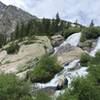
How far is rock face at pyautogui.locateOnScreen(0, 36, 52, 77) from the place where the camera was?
89688 mm

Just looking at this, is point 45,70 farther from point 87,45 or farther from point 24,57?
point 87,45

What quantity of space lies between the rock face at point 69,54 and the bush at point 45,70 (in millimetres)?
4021

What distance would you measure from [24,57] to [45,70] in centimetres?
1542

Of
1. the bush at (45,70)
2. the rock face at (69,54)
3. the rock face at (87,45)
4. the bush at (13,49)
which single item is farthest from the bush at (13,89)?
the bush at (13,49)

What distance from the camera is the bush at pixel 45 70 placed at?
79.9m

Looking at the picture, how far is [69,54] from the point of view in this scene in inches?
3521

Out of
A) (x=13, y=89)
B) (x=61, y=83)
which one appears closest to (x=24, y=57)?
(x=61, y=83)

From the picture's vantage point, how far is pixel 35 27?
447ft

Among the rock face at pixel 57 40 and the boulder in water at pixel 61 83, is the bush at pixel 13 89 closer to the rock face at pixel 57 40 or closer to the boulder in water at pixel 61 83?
the boulder in water at pixel 61 83

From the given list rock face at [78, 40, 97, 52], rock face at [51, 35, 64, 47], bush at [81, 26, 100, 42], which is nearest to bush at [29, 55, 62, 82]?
rock face at [78, 40, 97, 52]

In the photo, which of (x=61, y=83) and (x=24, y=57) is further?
(x=24, y=57)

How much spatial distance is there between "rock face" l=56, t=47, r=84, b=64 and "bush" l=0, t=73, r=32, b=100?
28915 mm

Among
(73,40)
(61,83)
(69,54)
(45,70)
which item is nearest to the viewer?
(61,83)

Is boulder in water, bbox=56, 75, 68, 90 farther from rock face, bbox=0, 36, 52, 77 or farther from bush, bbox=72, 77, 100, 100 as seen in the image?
bush, bbox=72, 77, 100, 100
